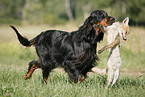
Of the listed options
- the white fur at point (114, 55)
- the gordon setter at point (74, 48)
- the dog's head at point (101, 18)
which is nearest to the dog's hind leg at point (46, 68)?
the gordon setter at point (74, 48)

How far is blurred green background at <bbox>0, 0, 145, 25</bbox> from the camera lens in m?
26.0

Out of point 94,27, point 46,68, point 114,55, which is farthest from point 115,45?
point 46,68

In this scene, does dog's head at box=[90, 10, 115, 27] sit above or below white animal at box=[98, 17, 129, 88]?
above

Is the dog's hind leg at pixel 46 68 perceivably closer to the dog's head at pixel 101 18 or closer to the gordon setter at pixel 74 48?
the gordon setter at pixel 74 48

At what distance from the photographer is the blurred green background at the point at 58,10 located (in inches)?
1024

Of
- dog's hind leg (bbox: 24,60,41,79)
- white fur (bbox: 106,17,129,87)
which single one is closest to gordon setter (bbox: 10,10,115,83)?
dog's hind leg (bbox: 24,60,41,79)

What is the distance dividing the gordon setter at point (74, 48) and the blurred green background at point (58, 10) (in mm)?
21512

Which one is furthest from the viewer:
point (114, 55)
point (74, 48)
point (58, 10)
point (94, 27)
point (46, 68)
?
point (58, 10)

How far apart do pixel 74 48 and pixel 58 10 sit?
3430 cm

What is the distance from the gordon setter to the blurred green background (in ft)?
70.6

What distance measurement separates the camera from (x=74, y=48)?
3.68m

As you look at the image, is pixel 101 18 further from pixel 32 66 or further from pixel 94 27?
pixel 32 66

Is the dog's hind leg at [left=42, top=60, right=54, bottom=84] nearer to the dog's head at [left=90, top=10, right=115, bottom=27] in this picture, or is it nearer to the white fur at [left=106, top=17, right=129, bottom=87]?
the dog's head at [left=90, top=10, right=115, bottom=27]

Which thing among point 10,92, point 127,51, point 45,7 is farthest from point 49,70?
point 45,7
